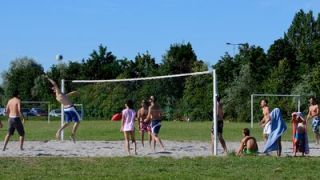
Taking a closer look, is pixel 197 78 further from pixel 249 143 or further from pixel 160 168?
pixel 160 168

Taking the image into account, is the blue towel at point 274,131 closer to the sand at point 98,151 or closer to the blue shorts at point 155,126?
the sand at point 98,151

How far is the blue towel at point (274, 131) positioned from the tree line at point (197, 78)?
20951mm

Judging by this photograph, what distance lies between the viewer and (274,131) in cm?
1734

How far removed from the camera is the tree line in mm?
44219

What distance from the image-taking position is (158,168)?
13.1 meters

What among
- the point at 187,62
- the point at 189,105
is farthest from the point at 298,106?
the point at 187,62

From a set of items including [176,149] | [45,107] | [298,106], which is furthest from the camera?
[45,107]

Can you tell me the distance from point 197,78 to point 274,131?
40588mm

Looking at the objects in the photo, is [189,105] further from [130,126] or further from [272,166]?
[272,166]

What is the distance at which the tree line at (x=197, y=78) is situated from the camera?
44.2 m

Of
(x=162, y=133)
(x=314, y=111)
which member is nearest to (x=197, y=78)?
(x=162, y=133)

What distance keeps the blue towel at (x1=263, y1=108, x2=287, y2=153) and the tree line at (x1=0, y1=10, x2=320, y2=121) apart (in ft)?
68.7

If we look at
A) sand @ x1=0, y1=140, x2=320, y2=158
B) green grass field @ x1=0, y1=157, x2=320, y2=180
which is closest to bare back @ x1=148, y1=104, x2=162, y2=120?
sand @ x1=0, y1=140, x2=320, y2=158

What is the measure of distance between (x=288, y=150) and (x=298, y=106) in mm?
24343
